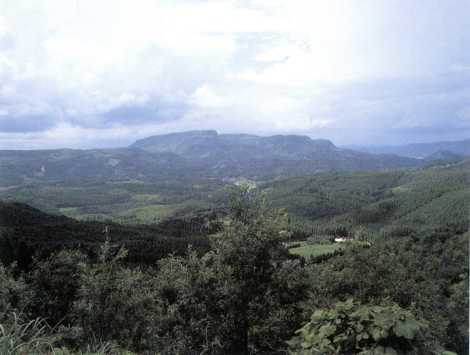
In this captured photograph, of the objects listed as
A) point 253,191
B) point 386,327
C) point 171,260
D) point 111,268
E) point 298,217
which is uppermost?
point 253,191

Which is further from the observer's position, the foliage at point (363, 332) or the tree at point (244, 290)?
the tree at point (244, 290)

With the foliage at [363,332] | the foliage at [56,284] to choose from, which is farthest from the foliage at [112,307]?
the foliage at [363,332]

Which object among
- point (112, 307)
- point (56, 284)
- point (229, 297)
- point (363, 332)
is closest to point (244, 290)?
point (229, 297)

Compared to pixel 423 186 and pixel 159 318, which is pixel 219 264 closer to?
pixel 159 318

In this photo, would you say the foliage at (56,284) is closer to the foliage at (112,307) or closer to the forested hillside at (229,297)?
the forested hillside at (229,297)

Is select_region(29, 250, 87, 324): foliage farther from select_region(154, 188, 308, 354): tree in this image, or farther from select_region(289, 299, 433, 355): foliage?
select_region(289, 299, 433, 355): foliage

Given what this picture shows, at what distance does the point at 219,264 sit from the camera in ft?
20.2

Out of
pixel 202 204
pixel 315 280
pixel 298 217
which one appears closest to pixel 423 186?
pixel 298 217

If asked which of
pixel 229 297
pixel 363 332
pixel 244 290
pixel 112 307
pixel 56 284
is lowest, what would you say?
pixel 229 297

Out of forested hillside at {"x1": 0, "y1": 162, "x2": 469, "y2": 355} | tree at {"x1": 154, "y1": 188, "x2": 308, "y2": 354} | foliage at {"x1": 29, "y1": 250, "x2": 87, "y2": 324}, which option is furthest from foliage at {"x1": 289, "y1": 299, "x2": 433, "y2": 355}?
foliage at {"x1": 29, "y1": 250, "x2": 87, "y2": 324}

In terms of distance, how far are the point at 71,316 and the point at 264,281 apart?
113 inches

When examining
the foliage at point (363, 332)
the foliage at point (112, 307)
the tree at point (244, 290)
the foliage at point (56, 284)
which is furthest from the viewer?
the foliage at point (56, 284)

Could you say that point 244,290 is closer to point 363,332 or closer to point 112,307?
point 112,307

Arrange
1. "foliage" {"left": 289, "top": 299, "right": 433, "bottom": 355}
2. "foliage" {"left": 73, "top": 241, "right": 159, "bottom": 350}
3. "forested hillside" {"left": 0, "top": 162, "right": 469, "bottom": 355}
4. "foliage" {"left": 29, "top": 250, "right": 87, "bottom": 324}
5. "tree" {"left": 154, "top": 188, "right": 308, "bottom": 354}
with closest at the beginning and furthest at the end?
"foliage" {"left": 289, "top": 299, "right": 433, "bottom": 355} → "forested hillside" {"left": 0, "top": 162, "right": 469, "bottom": 355} → "foliage" {"left": 73, "top": 241, "right": 159, "bottom": 350} → "tree" {"left": 154, "top": 188, "right": 308, "bottom": 354} → "foliage" {"left": 29, "top": 250, "right": 87, "bottom": 324}
